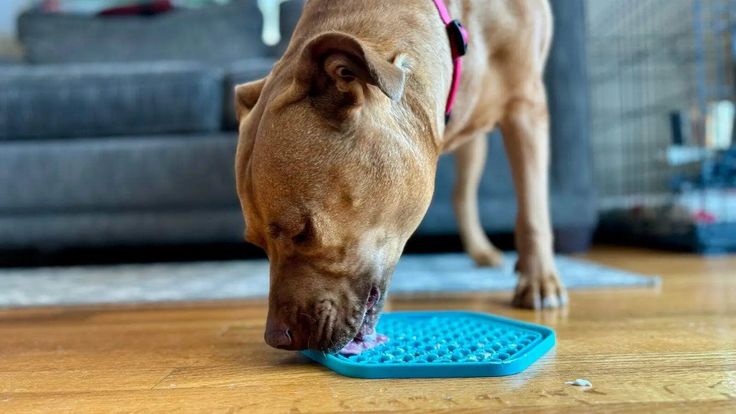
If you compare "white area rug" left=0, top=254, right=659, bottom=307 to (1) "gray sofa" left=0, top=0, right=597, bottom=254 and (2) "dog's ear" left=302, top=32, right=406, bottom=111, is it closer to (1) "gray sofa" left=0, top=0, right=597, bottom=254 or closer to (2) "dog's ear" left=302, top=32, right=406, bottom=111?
(1) "gray sofa" left=0, top=0, right=597, bottom=254

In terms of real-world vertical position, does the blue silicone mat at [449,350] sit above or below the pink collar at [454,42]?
below

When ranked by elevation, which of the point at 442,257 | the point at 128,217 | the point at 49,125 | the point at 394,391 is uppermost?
the point at 49,125

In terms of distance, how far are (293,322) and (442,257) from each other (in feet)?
5.60

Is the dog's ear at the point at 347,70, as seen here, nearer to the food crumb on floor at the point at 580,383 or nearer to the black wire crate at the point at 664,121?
the food crumb on floor at the point at 580,383

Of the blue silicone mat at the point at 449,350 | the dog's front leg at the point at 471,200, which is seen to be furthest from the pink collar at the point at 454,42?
the dog's front leg at the point at 471,200

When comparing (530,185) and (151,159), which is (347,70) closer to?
(530,185)

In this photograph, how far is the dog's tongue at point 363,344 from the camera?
3.31 ft

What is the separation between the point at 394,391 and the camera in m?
0.84

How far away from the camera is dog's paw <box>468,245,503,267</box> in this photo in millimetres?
2283

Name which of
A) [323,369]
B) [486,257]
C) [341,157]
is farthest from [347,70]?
[486,257]

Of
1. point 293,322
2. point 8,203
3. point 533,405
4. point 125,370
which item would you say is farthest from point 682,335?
point 8,203

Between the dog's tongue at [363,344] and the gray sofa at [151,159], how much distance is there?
4.88 ft

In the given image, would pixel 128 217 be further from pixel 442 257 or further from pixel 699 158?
pixel 699 158

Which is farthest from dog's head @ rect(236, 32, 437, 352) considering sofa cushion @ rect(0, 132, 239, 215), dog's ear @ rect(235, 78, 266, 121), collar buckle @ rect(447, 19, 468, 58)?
sofa cushion @ rect(0, 132, 239, 215)
